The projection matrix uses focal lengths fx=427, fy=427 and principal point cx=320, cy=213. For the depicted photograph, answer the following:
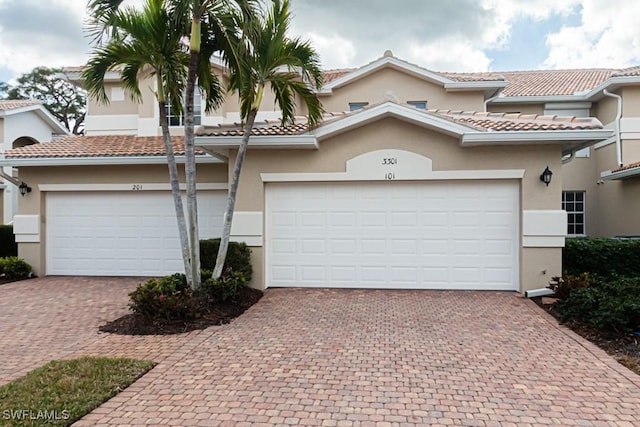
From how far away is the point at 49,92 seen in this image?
41.1 m

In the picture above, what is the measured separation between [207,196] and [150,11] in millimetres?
5457

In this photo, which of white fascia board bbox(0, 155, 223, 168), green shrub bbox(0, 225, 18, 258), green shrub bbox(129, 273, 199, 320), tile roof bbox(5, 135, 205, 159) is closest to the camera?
green shrub bbox(129, 273, 199, 320)

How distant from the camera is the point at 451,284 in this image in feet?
32.6

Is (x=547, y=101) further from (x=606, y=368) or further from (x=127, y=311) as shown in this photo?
(x=127, y=311)

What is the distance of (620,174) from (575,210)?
126 inches

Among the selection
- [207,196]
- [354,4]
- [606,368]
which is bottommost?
[606,368]

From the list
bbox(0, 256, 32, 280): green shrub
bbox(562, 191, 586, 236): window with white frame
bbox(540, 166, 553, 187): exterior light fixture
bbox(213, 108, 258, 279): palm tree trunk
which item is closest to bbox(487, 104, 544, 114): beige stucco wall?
bbox(562, 191, 586, 236): window with white frame

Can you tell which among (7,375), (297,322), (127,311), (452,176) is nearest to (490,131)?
(452,176)

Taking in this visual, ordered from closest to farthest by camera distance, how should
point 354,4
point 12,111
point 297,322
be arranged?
Result: 1. point 297,322
2. point 354,4
3. point 12,111

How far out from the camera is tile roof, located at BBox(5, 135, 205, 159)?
11852 mm

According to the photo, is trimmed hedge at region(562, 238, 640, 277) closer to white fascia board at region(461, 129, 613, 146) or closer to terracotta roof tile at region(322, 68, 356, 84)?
white fascia board at region(461, 129, 613, 146)

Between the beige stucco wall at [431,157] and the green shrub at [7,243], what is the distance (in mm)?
8514

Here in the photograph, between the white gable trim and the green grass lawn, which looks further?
the white gable trim

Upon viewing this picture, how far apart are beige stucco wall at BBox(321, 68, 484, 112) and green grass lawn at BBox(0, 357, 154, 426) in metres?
12.5
